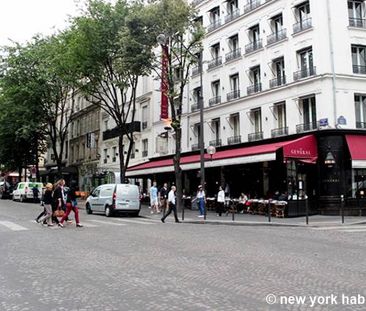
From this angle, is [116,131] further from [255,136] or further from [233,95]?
[255,136]

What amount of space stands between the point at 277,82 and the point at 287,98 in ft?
4.88

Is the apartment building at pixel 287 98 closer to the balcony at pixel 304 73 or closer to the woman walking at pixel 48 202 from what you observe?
the balcony at pixel 304 73

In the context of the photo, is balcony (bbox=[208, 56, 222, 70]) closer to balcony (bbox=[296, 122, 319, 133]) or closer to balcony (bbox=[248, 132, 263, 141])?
balcony (bbox=[248, 132, 263, 141])

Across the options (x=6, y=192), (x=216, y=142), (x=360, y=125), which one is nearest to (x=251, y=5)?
(x=216, y=142)

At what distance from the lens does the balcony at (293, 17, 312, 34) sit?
24.7m

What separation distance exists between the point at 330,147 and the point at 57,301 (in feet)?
64.4

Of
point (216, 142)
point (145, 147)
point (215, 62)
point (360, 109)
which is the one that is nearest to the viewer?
point (360, 109)

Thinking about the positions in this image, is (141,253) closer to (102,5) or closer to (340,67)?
(340,67)

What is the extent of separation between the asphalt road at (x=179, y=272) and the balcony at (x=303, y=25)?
49.0 ft

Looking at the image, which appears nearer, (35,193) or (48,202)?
(48,202)

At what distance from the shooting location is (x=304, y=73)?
80.8ft

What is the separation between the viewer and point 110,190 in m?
22.6

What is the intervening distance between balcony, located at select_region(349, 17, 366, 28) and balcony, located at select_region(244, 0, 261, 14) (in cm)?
607

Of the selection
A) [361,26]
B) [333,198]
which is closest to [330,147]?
[333,198]
